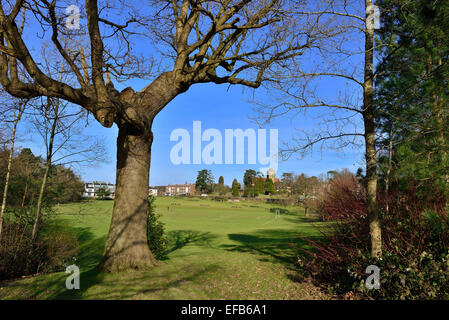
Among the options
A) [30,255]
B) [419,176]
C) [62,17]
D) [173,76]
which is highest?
[62,17]

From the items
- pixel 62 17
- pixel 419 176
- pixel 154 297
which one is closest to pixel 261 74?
pixel 419 176

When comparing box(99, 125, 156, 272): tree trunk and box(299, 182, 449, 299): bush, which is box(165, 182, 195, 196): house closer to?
box(99, 125, 156, 272): tree trunk

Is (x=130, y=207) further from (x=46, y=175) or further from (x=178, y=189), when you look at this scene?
(x=178, y=189)

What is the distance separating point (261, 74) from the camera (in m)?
7.34

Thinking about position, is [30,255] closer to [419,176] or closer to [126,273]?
[126,273]

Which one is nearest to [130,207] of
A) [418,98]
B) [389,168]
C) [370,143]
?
[370,143]

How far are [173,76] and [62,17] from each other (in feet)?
9.06

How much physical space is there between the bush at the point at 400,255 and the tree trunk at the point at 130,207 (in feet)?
13.4

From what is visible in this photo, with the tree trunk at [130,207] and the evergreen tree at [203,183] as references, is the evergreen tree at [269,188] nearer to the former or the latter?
the evergreen tree at [203,183]

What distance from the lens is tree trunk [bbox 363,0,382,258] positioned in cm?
494

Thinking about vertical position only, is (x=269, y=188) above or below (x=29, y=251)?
above

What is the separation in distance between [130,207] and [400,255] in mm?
5610

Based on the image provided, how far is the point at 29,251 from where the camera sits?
8.59 meters

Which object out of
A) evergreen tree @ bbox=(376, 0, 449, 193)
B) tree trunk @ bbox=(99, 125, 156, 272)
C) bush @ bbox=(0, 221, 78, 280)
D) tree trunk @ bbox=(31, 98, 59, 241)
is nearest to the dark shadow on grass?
evergreen tree @ bbox=(376, 0, 449, 193)
